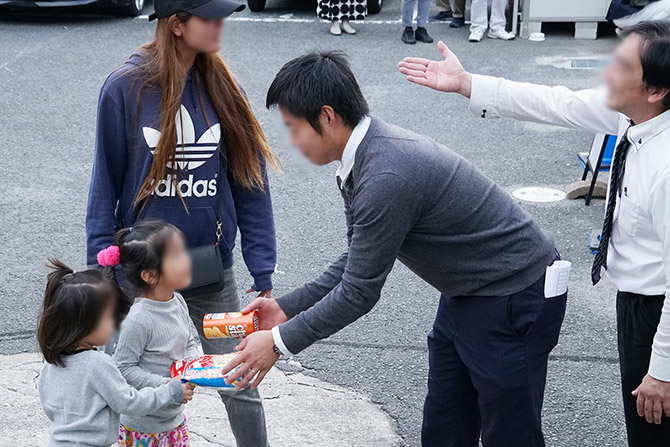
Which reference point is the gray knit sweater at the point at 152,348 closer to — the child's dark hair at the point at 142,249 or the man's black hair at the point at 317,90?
the child's dark hair at the point at 142,249

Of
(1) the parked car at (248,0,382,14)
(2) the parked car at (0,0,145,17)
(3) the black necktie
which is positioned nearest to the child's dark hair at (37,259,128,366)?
(3) the black necktie

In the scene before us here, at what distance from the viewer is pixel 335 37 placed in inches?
388

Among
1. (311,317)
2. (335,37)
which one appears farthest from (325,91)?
(335,37)

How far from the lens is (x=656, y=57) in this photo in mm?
2434

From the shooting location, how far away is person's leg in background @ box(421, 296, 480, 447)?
2850mm

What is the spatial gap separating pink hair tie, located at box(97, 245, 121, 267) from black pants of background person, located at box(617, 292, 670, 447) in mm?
1597

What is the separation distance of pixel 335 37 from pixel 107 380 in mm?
7901

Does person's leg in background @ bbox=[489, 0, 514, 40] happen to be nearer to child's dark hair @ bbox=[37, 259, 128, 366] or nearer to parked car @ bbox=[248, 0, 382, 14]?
parked car @ bbox=[248, 0, 382, 14]

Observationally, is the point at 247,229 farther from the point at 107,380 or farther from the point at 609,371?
the point at 609,371

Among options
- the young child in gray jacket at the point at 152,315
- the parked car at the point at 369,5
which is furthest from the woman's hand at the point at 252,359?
the parked car at the point at 369,5

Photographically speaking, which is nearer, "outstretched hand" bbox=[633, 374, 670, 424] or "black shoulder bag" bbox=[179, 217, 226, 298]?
"outstretched hand" bbox=[633, 374, 670, 424]

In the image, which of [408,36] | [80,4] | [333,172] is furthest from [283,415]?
[80,4]

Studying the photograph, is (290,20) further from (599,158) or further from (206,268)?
(206,268)

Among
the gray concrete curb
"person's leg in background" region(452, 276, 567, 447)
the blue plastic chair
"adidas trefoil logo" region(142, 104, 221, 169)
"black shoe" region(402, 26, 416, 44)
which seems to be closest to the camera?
"person's leg in background" region(452, 276, 567, 447)
